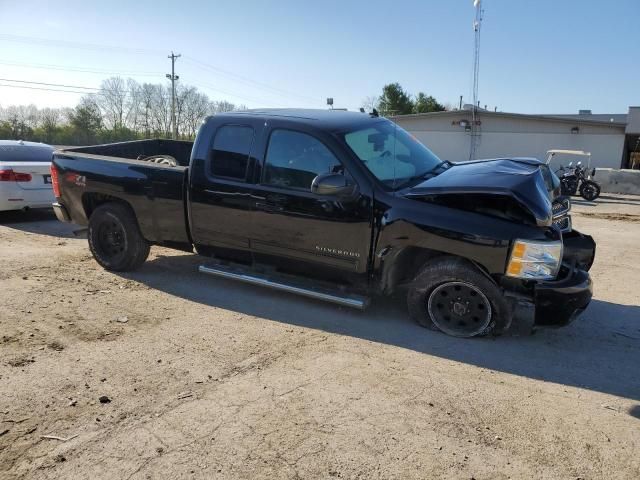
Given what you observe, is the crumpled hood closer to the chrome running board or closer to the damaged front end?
the damaged front end

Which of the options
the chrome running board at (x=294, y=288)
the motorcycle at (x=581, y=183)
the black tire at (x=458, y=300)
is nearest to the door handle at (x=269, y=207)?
the chrome running board at (x=294, y=288)

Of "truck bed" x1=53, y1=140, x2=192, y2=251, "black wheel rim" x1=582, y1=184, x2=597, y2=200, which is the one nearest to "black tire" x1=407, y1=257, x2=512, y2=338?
"truck bed" x1=53, y1=140, x2=192, y2=251

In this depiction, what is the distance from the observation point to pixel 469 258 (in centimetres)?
416

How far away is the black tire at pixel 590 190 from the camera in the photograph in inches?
714

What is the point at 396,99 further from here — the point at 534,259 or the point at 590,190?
the point at 534,259

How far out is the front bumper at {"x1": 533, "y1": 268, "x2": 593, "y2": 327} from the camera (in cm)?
398

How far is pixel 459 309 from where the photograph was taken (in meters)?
4.35

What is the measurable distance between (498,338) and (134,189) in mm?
4181

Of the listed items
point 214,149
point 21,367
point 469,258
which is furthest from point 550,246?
point 21,367

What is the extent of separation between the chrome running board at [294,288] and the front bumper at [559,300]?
57.7 inches

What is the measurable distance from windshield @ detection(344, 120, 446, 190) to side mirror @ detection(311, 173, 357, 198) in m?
0.35

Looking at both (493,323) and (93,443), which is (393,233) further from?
(93,443)

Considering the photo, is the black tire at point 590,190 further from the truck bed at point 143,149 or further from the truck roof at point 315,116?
the truck bed at point 143,149

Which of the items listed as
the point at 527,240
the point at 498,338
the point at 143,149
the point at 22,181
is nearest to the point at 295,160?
the point at 527,240
